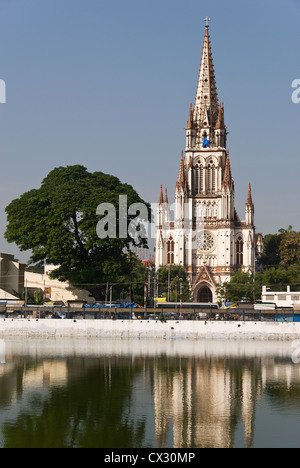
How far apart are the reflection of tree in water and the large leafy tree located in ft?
112

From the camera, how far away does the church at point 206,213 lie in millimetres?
122875

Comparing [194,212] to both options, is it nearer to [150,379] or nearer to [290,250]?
[290,250]

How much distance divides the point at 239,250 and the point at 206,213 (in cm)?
816

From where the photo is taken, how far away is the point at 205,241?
411 feet

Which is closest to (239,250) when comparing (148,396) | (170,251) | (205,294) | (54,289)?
(205,294)

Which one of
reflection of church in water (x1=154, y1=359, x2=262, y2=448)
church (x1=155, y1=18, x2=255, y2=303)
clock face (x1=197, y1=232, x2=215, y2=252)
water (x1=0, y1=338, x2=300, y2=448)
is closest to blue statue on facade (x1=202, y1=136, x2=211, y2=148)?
church (x1=155, y1=18, x2=255, y2=303)

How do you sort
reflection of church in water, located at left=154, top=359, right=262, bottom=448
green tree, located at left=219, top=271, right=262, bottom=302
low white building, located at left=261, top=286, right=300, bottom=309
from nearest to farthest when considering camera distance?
1. reflection of church in water, located at left=154, top=359, right=262, bottom=448
2. low white building, located at left=261, top=286, right=300, bottom=309
3. green tree, located at left=219, top=271, right=262, bottom=302

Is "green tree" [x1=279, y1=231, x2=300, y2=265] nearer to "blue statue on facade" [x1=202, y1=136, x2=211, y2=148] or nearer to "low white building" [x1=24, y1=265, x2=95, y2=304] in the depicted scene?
"blue statue on facade" [x1=202, y1=136, x2=211, y2=148]

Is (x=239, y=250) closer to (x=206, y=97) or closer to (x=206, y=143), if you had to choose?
(x=206, y=143)

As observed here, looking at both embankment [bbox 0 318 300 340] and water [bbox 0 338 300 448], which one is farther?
embankment [bbox 0 318 300 340]

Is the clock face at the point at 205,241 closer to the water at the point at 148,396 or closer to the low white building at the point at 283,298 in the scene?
the low white building at the point at 283,298

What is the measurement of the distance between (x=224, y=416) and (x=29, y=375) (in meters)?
13.6

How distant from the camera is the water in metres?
27.0
